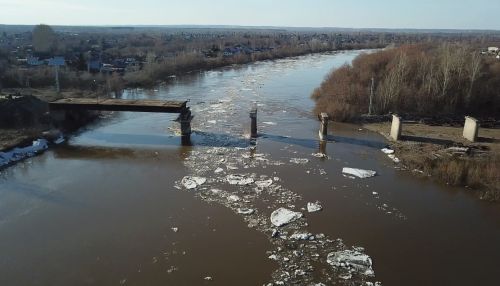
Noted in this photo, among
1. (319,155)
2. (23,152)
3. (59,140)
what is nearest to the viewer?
(23,152)

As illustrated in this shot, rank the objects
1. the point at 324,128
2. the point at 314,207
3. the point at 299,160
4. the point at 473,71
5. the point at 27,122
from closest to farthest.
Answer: the point at 314,207 < the point at 299,160 < the point at 324,128 < the point at 27,122 < the point at 473,71

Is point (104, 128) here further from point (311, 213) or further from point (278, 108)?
point (311, 213)

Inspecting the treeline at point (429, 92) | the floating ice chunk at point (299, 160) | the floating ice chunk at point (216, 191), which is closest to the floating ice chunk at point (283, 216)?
the floating ice chunk at point (216, 191)

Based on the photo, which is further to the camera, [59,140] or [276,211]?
[59,140]

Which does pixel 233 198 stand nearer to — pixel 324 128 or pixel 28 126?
pixel 324 128

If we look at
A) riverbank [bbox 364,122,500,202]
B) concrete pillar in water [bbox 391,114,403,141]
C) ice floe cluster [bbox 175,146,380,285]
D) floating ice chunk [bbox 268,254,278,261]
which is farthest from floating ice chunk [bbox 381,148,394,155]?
floating ice chunk [bbox 268,254,278,261]

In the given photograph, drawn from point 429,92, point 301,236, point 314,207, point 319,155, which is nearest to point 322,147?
point 319,155
